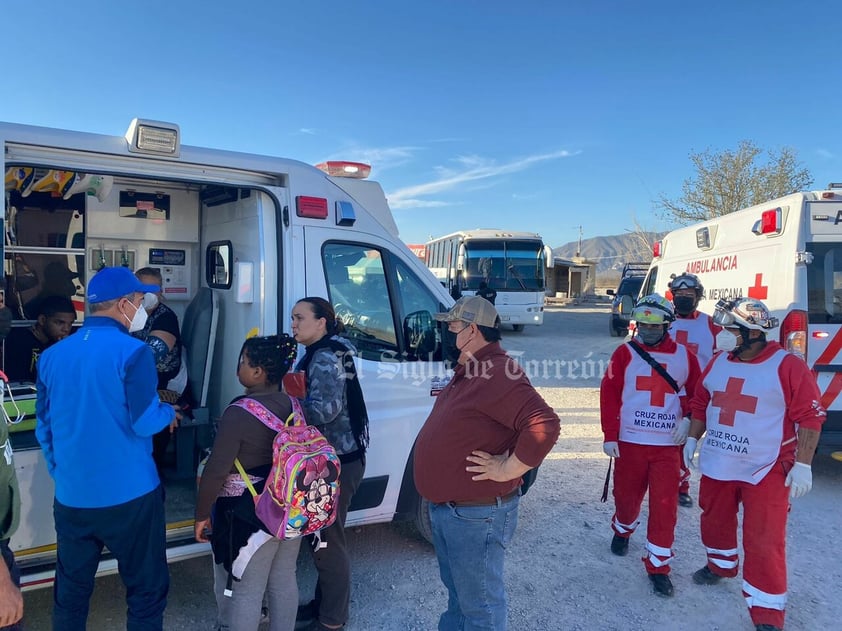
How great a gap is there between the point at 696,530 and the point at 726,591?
0.91m

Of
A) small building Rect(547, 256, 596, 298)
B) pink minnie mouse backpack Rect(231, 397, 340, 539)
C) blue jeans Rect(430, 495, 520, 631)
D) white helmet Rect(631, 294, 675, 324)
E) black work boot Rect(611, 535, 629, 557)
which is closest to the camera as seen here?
blue jeans Rect(430, 495, 520, 631)

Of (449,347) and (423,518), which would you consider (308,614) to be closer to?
(423,518)

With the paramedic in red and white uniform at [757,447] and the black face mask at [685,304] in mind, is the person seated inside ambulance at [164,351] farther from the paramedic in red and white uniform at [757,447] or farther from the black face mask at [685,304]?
the black face mask at [685,304]

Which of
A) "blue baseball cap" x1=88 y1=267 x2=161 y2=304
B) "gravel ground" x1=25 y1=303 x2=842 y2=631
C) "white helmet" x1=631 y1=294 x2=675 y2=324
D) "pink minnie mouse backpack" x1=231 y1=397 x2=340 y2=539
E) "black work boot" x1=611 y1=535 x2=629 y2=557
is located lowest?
"gravel ground" x1=25 y1=303 x2=842 y2=631

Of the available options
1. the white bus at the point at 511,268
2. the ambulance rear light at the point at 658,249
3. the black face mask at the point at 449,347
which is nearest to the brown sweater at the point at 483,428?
the black face mask at the point at 449,347

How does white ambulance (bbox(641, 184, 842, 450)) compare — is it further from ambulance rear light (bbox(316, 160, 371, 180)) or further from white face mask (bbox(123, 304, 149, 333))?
white face mask (bbox(123, 304, 149, 333))

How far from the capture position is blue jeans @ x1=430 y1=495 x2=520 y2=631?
232 cm

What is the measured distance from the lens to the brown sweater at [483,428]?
218cm

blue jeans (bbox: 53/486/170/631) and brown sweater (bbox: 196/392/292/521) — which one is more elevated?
brown sweater (bbox: 196/392/292/521)

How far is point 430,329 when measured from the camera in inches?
144

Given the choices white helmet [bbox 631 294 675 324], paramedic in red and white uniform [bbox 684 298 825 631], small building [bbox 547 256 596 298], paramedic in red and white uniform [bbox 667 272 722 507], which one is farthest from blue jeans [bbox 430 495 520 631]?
small building [bbox 547 256 596 298]

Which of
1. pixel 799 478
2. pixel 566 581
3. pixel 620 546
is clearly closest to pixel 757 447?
pixel 799 478

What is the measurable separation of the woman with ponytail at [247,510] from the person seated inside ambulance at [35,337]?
2.56 meters

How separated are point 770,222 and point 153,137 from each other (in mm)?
5097
